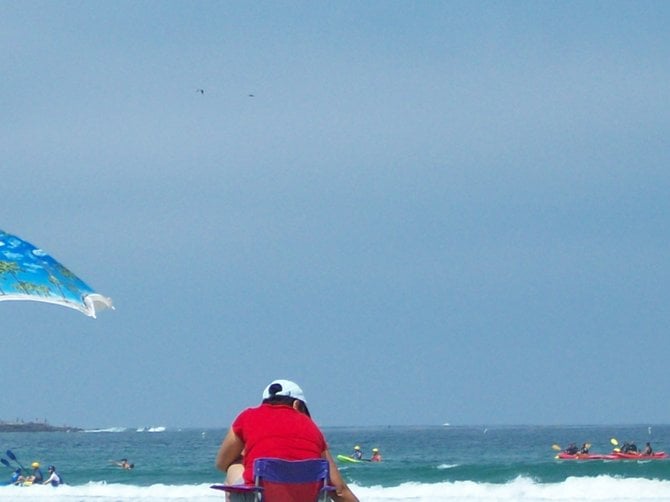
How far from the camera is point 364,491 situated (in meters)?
30.8

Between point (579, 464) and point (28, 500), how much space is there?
Answer: 20875mm

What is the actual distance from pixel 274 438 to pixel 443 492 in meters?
24.9

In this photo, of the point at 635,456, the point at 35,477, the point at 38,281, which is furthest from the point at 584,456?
the point at 38,281

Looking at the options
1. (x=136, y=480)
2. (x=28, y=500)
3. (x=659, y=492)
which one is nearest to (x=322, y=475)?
(x=28, y=500)

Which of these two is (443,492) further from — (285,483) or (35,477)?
(285,483)

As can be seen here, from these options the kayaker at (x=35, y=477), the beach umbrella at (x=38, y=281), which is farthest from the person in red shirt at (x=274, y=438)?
the kayaker at (x=35, y=477)

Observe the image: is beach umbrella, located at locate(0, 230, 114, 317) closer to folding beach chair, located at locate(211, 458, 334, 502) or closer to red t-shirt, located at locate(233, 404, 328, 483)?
red t-shirt, located at locate(233, 404, 328, 483)

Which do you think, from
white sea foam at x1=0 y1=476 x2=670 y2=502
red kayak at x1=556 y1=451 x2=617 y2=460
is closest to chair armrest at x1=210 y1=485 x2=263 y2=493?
white sea foam at x1=0 y1=476 x2=670 y2=502

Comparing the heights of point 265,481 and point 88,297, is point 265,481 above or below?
below

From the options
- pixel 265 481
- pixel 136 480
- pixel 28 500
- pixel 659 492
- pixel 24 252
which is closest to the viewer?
pixel 265 481

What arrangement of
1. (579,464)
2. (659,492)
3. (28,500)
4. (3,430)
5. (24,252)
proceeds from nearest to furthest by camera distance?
1. (24,252)
2. (28,500)
3. (659,492)
4. (579,464)
5. (3,430)

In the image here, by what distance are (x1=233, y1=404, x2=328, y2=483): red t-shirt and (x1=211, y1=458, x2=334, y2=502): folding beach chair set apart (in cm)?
6

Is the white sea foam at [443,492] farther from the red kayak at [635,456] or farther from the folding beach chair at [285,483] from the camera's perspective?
the folding beach chair at [285,483]

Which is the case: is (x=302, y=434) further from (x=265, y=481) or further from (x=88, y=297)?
(x=88, y=297)
